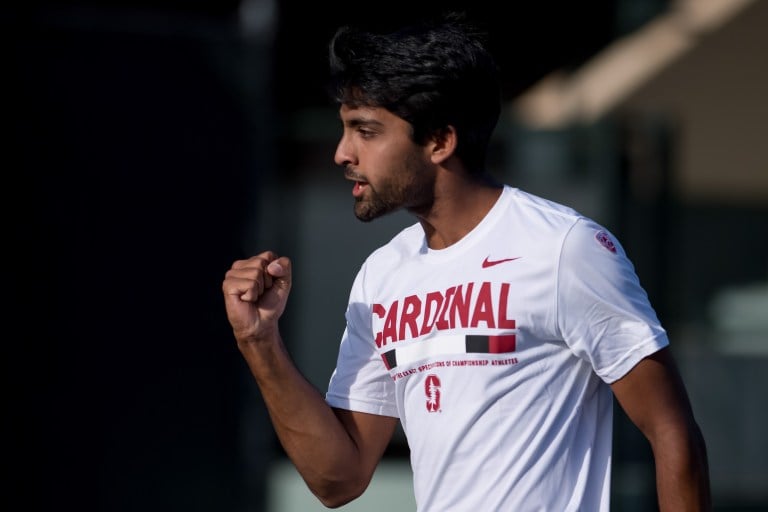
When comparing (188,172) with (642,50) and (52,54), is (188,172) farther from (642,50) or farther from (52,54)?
(642,50)

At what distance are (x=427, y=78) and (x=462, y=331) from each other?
1.85 ft

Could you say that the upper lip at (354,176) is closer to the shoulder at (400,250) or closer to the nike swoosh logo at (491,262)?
the shoulder at (400,250)

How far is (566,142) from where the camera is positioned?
23.9 feet

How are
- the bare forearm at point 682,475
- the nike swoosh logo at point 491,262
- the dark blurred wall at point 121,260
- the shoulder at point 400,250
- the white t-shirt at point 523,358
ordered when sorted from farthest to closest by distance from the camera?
the dark blurred wall at point 121,260 < the shoulder at point 400,250 < the nike swoosh logo at point 491,262 < the white t-shirt at point 523,358 < the bare forearm at point 682,475

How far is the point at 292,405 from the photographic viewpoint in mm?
3080

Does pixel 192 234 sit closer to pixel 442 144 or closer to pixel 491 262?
pixel 442 144

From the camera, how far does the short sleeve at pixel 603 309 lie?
8.84ft

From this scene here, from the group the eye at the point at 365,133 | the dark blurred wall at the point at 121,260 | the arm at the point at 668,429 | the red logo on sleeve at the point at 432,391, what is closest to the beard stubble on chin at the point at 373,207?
the eye at the point at 365,133

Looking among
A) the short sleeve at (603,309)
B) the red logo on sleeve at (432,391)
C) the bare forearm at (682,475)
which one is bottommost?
the bare forearm at (682,475)

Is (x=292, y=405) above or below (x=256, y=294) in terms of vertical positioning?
below

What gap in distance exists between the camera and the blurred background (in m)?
Answer: 6.64

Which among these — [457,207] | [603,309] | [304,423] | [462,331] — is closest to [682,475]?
[603,309]

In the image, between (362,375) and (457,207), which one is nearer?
(457,207)

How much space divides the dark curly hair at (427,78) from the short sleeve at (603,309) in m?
0.44
